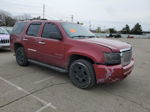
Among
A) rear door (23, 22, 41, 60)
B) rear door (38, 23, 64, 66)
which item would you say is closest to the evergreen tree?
rear door (23, 22, 41, 60)

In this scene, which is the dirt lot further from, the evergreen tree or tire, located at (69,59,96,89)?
the evergreen tree

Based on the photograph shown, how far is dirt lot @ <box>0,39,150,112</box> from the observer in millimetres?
2961

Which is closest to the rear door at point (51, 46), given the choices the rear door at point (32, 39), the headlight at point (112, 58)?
the rear door at point (32, 39)

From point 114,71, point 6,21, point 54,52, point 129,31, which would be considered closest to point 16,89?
point 54,52

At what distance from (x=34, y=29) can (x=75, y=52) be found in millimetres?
2195

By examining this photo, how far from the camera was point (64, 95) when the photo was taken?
348 centimetres

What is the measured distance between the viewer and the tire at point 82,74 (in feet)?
11.9

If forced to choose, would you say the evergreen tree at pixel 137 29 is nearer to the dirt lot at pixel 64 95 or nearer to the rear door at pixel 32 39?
the dirt lot at pixel 64 95

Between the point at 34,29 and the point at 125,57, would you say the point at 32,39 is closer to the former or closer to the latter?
the point at 34,29

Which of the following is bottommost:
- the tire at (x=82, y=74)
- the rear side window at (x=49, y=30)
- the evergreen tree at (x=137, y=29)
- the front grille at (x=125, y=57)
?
the tire at (x=82, y=74)

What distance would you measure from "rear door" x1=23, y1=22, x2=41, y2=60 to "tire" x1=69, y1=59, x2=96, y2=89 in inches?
66.7

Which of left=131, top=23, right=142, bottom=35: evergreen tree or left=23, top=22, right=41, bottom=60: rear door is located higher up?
left=131, top=23, right=142, bottom=35: evergreen tree

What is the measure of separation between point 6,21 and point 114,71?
56170 mm

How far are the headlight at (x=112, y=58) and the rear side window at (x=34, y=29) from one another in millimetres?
2740
